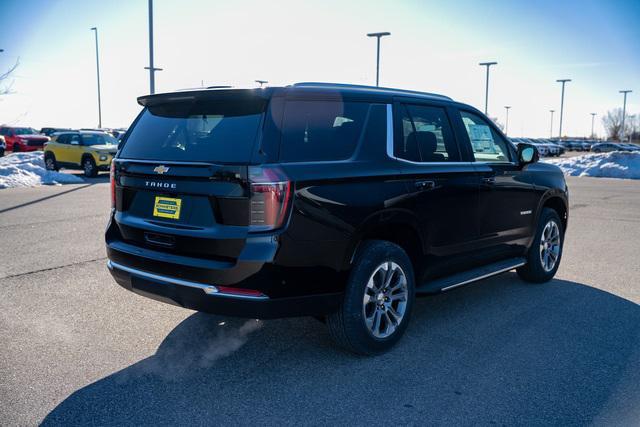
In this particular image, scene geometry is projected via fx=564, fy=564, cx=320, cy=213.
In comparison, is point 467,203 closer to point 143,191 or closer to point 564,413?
point 564,413

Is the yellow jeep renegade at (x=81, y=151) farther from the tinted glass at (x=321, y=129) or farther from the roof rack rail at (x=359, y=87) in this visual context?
the tinted glass at (x=321, y=129)

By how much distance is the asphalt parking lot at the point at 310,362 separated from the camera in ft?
10.6

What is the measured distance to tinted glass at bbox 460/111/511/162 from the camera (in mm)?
5238

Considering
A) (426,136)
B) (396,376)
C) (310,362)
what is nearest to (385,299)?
(396,376)

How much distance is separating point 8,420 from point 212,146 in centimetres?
194

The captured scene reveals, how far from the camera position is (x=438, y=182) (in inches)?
179

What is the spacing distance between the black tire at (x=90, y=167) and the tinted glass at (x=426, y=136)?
786 inches

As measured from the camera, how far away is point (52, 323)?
464 centimetres

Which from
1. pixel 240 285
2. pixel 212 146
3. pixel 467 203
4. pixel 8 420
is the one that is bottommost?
pixel 8 420

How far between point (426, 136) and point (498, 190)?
1.13 metres

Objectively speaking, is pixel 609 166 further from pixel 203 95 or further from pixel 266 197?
pixel 266 197

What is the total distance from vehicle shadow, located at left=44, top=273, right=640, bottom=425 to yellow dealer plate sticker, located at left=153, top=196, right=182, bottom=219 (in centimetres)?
104

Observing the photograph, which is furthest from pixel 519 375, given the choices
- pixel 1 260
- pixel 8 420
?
pixel 1 260

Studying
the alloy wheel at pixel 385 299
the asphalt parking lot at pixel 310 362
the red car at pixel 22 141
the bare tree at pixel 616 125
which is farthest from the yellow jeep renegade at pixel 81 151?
the bare tree at pixel 616 125
